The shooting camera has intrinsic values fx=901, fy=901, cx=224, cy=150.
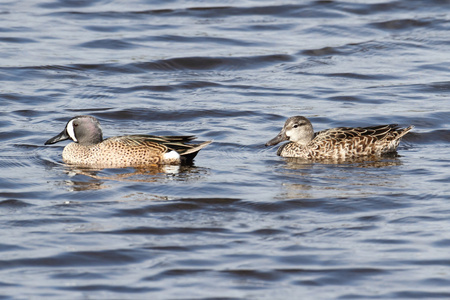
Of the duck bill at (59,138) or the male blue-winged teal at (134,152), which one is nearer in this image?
the male blue-winged teal at (134,152)

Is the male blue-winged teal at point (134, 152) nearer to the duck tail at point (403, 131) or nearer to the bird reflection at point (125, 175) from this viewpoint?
the bird reflection at point (125, 175)

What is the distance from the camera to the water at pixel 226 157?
691 centimetres

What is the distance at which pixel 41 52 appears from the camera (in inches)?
641

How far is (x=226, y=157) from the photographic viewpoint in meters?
10.9

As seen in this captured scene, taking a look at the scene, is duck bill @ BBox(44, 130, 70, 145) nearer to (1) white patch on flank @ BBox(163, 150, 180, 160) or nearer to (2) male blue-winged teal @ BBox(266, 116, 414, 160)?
(1) white patch on flank @ BBox(163, 150, 180, 160)

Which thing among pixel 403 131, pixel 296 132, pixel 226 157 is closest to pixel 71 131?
pixel 226 157

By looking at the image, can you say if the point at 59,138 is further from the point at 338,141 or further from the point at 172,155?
the point at 338,141

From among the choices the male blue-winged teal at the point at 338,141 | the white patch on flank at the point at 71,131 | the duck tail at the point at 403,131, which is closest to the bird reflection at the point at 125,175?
the white patch on flank at the point at 71,131

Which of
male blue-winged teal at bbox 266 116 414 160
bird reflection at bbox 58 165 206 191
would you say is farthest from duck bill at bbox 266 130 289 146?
bird reflection at bbox 58 165 206 191

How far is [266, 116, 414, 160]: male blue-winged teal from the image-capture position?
11188mm

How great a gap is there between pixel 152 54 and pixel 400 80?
4.50m

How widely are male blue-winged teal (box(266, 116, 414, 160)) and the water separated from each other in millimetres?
312

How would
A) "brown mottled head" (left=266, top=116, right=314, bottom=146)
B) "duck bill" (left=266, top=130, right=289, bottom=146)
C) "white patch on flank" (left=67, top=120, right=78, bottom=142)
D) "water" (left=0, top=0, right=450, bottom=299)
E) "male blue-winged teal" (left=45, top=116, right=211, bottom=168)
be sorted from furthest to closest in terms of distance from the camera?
"brown mottled head" (left=266, top=116, right=314, bottom=146), "duck bill" (left=266, top=130, right=289, bottom=146), "white patch on flank" (left=67, top=120, right=78, bottom=142), "male blue-winged teal" (left=45, top=116, right=211, bottom=168), "water" (left=0, top=0, right=450, bottom=299)

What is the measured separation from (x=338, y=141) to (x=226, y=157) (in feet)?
4.75
